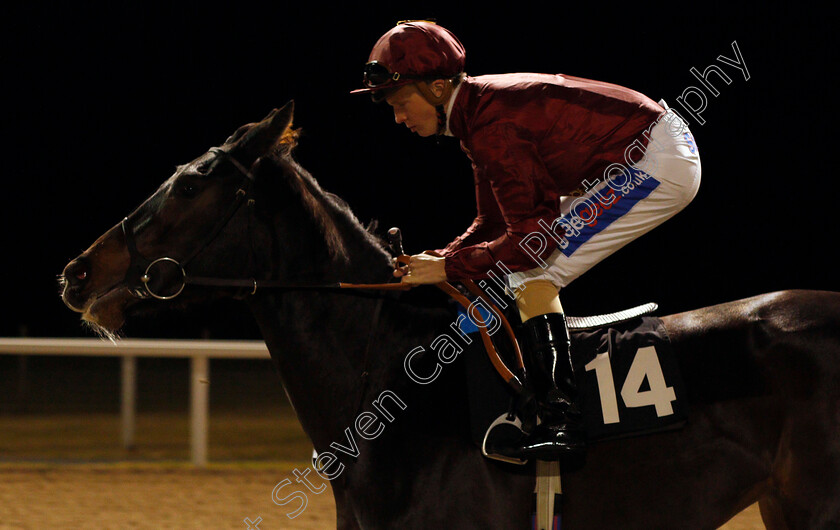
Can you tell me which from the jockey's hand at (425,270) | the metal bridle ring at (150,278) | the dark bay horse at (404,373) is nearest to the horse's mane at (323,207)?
the dark bay horse at (404,373)

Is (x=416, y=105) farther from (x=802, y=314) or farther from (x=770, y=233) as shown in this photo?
(x=770, y=233)

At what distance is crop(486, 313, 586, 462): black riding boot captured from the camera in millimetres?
1862

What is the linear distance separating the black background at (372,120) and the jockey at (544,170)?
7898mm

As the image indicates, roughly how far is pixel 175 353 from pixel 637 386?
4.42 m

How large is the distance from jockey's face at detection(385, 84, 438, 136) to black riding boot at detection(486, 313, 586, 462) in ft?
2.06

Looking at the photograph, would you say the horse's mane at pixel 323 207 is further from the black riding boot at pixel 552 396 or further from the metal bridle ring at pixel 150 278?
the black riding boot at pixel 552 396

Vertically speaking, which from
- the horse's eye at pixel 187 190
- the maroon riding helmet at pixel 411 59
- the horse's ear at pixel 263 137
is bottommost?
the horse's eye at pixel 187 190

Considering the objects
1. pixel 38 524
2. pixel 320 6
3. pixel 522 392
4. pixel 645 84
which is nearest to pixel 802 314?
pixel 522 392

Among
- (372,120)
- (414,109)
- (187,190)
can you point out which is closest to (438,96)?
(414,109)

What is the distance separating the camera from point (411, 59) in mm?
2049

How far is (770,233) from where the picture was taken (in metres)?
12.0

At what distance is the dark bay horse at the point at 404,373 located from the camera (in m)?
1.92

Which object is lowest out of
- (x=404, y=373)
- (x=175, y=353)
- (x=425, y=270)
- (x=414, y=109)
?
(x=404, y=373)

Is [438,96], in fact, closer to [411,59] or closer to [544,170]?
[411,59]
